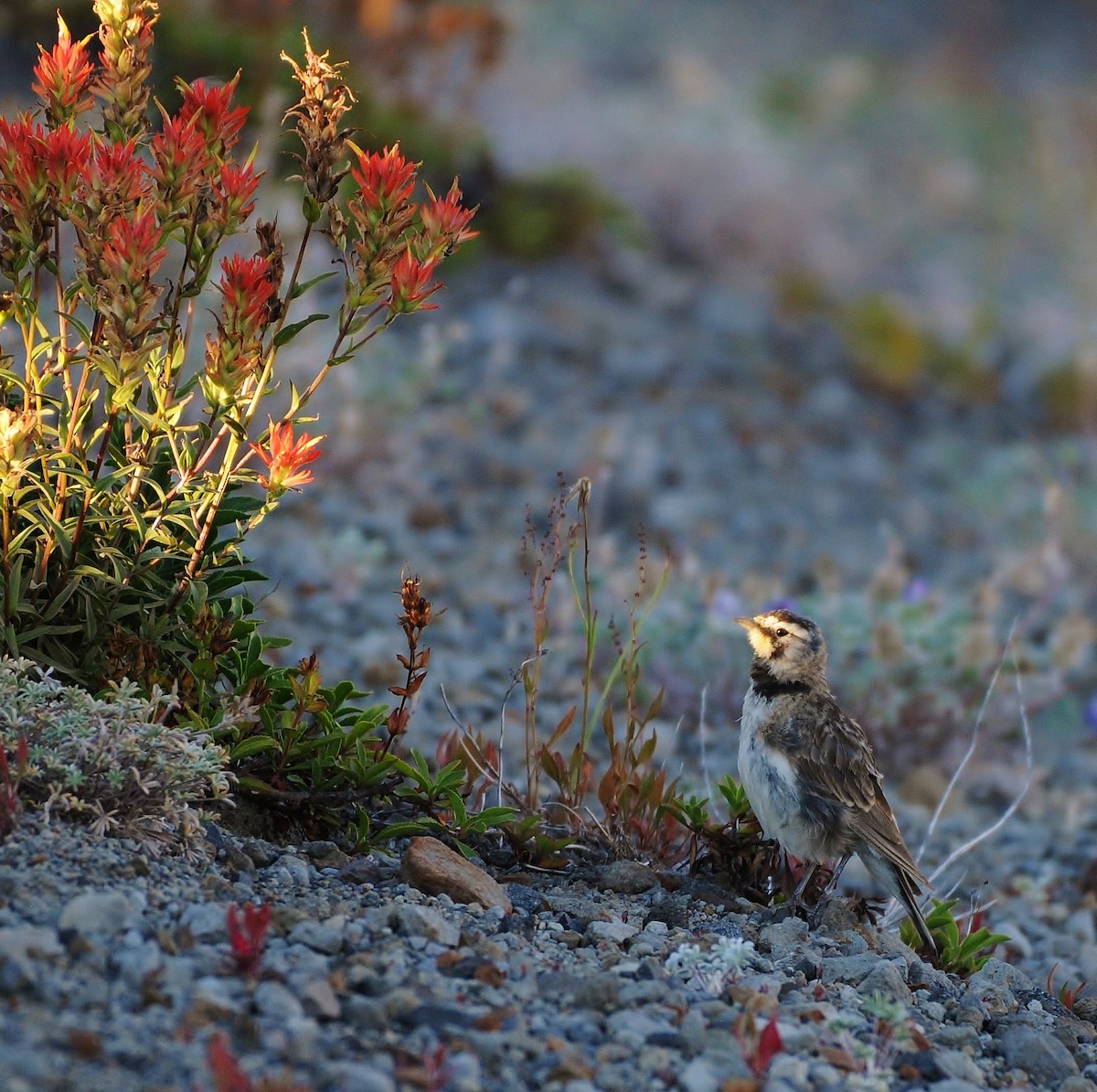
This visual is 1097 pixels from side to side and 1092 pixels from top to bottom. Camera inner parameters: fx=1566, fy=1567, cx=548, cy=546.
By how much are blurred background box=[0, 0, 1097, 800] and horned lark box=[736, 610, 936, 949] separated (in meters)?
0.38

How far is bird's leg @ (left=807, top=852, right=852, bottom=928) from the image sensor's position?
4521 millimetres

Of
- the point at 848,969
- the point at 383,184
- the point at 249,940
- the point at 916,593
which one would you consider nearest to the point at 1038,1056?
the point at 848,969

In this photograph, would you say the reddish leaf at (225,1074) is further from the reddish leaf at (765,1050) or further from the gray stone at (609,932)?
the gray stone at (609,932)

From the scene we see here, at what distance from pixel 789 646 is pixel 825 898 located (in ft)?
2.61

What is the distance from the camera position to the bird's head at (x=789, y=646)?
16.2 feet

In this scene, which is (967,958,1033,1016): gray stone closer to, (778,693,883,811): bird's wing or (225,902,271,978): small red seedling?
(778,693,883,811): bird's wing

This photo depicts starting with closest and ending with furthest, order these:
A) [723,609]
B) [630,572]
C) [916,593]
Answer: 1. [723,609]
2. [916,593]
3. [630,572]

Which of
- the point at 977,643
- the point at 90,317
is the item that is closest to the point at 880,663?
the point at 977,643

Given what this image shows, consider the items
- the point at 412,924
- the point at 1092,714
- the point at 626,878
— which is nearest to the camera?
the point at 412,924

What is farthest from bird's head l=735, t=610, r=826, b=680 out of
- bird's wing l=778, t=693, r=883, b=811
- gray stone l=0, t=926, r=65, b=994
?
gray stone l=0, t=926, r=65, b=994

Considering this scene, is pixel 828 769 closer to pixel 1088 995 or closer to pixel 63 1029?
pixel 1088 995

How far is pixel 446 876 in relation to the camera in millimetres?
4027

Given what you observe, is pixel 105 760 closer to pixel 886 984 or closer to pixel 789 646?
pixel 886 984

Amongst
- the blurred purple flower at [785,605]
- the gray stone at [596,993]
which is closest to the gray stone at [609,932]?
the gray stone at [596,993]
